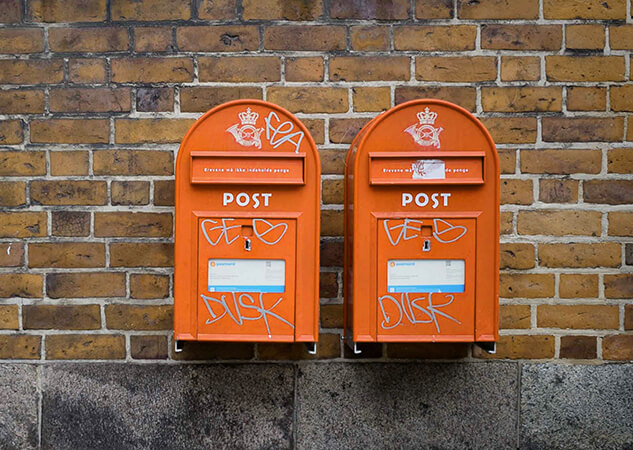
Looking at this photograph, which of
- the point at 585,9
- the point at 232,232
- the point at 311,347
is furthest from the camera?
the point at 585,9

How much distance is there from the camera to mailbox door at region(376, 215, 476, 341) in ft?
5.25

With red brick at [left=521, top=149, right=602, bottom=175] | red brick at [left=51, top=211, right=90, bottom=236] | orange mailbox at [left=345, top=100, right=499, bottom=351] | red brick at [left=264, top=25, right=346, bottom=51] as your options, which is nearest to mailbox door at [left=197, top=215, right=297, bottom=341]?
orange mailbox at [left=345, top=100, right=499, bottom=351]

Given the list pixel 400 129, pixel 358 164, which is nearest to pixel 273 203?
pixel 358 164

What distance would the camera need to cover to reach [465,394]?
1.99m

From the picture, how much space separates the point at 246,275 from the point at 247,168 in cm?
33

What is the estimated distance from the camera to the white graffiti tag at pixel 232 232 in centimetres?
158

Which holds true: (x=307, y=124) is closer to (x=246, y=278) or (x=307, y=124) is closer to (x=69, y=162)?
→ (x=246, y=278)

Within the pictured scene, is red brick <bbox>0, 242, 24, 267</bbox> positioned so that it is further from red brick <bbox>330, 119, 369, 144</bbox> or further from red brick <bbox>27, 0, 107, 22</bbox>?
red brick <bbox>330, 119, 369, 144</bbox>

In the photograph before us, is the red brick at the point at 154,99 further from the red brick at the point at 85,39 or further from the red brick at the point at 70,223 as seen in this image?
the red brick at the point at 70,223

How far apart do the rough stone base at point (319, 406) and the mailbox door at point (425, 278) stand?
0.43 m

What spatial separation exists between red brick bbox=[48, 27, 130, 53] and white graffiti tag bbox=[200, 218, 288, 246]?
0.89 m

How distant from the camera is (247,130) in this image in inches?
63.6

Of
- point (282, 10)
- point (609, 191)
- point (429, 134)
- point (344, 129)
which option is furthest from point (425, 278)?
point (282, 10)

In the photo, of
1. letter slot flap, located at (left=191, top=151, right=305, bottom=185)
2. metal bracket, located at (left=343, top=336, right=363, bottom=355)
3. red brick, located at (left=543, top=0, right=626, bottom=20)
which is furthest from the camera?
red brick, located at (left=543, top=0, right=626, bottom=20)
